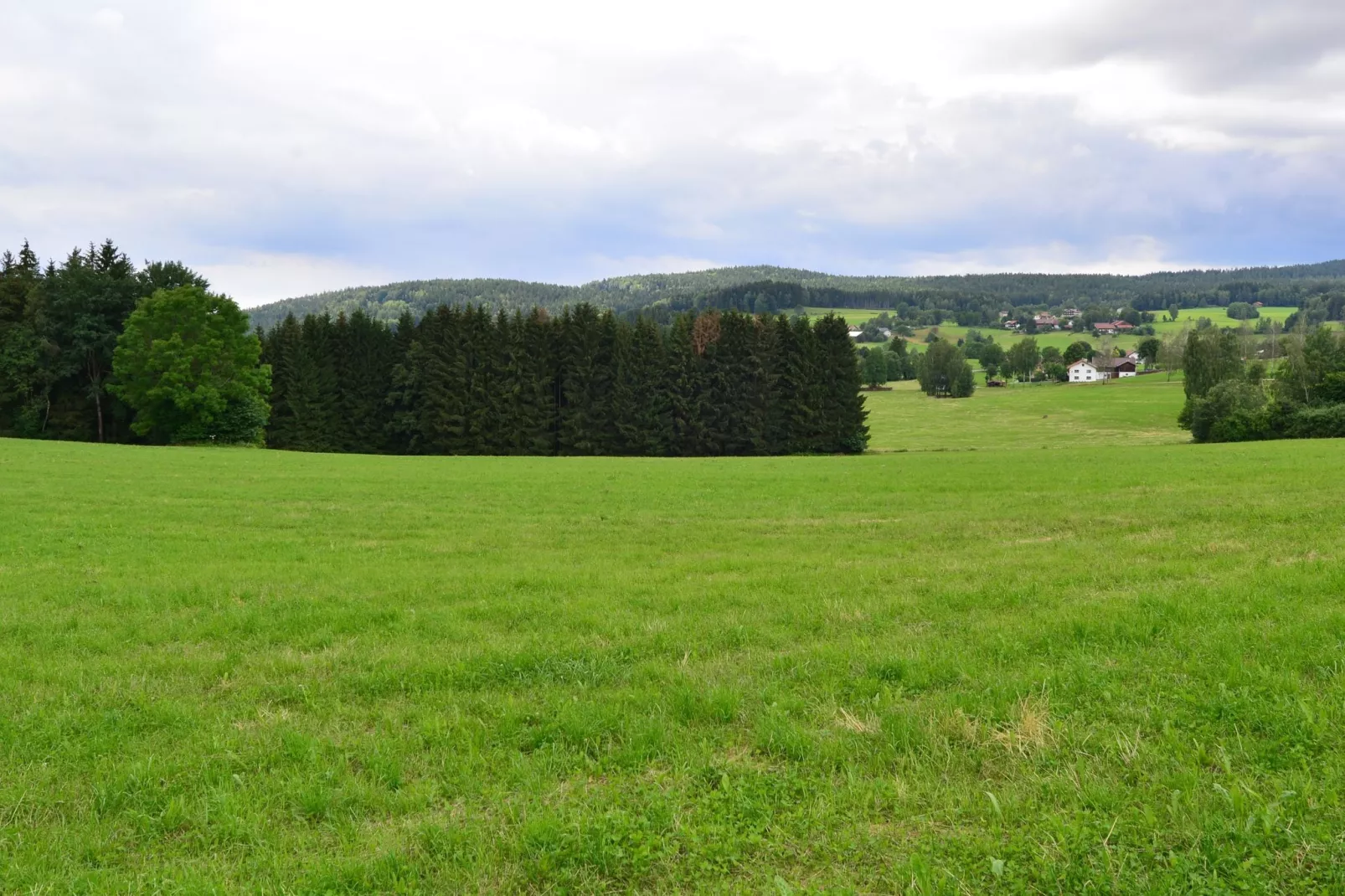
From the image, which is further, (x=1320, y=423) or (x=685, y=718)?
(x=1320, y=423)

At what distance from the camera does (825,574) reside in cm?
1145

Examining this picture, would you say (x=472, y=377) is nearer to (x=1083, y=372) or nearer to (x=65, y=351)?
(x=65, y=351)

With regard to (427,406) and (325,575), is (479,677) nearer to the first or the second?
(325,575)

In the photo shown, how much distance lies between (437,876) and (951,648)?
5.04 m

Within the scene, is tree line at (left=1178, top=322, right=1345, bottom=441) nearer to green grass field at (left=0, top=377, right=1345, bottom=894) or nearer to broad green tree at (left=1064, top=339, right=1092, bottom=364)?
green grass field at (left=0, top=377, right=1345, bottom=894)

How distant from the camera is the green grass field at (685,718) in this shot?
4203 millimetres

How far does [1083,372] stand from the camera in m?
170

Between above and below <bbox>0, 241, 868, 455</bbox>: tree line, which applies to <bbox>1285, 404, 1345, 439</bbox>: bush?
below

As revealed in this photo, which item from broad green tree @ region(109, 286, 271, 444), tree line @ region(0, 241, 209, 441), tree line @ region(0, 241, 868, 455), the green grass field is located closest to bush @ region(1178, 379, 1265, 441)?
tree line @ region(0, 241, 868, 455)

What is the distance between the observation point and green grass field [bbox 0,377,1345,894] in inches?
165

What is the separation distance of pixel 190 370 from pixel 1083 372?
555 ft

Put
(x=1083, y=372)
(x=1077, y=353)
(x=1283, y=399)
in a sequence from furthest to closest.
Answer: (x=1077, y=353), (x=1083, y=372), (x=1283, y=399)

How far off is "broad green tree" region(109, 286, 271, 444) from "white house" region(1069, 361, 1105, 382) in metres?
163

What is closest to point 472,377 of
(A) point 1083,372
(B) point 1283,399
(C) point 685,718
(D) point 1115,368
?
(C) point 685,718
